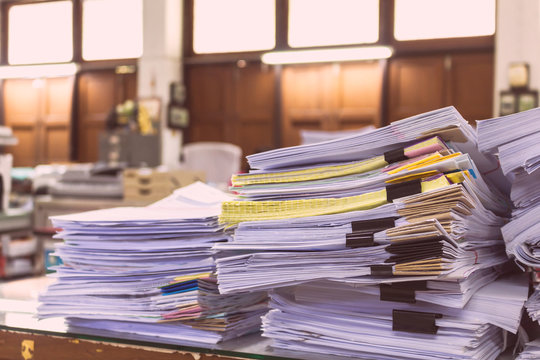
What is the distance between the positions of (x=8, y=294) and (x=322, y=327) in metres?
0.65

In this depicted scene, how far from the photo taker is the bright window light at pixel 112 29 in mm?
8453

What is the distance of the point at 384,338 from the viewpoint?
0.69 m

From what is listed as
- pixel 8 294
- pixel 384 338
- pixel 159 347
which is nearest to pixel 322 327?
pixel 384 338

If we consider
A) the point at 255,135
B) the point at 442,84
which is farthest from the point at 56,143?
the point at 442,84

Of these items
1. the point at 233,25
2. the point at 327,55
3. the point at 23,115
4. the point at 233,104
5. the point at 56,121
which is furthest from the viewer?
the point at 23,115

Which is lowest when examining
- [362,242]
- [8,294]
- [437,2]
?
[8,294]

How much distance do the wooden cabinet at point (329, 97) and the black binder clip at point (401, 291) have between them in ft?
22.1

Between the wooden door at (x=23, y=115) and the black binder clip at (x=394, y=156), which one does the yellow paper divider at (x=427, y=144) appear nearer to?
the black binder clip at (x=394, y=156)

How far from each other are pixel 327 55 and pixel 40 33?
4.47m

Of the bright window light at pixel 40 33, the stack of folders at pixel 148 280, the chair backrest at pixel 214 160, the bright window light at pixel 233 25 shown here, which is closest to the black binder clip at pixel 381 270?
the stack of folders at pixel 148 280

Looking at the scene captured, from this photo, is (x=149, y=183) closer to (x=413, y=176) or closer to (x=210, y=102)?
(x=413, y=176)

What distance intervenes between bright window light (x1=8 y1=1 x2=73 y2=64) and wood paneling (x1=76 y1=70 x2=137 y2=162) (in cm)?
56

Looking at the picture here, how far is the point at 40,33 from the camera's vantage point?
916cm

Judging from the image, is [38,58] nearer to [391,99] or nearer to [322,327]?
[391,99]
